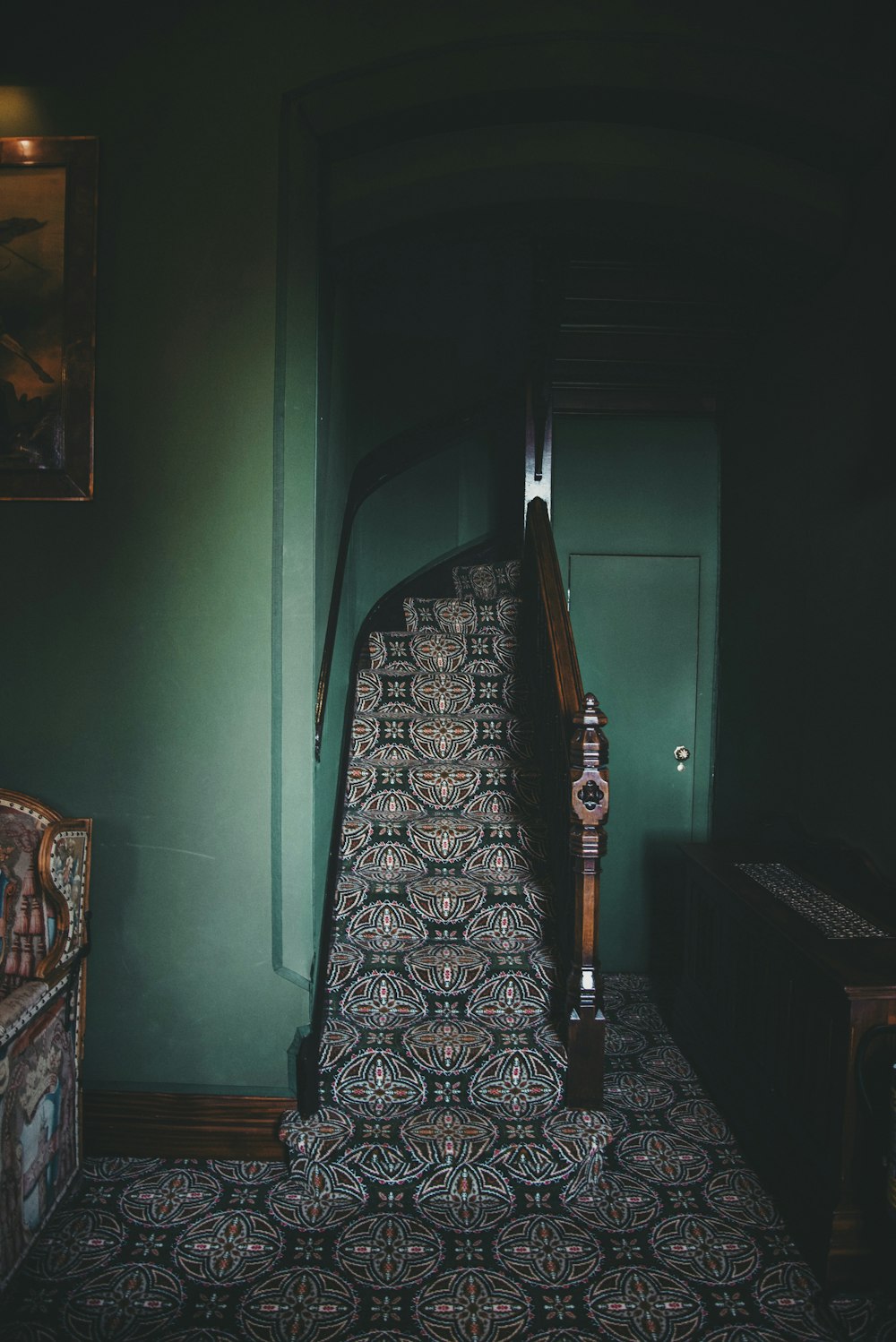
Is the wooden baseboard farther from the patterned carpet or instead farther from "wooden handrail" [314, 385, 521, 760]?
"wooden handrail" [314, 385, 521, 760]

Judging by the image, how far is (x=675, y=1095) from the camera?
2967 mm

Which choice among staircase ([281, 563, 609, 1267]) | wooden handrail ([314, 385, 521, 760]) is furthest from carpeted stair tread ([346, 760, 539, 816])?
wooden handrail ([314, 385, 521, 760])

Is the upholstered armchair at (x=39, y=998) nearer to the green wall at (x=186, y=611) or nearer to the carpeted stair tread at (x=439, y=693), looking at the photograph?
the green wall at (x=186, y=611)

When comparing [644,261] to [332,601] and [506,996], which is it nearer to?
[332,601]

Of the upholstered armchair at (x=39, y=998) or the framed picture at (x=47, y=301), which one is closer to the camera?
the upholstered armchair at (x=39, y=998)

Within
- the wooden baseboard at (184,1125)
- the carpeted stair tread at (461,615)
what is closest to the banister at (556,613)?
the carpeted stair tread at (461,615)

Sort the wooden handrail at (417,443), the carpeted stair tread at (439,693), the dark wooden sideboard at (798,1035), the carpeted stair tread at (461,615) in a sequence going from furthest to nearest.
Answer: the wooden handrail at (417,443), the carpeted stair tread at (461,615), the carpeted stair tread at (439,693), the dark wooden sideboard at (798,1035)

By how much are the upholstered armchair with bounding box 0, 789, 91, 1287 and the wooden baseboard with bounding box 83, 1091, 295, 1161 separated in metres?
0.14

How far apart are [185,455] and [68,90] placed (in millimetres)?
1196

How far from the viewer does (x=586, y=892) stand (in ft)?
8.60

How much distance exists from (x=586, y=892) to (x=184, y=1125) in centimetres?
153

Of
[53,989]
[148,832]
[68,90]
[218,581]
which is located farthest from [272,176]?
[53,989]

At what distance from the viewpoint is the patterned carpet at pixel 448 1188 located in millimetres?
1965

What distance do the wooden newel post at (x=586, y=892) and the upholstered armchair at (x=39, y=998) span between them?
1.58 meters
